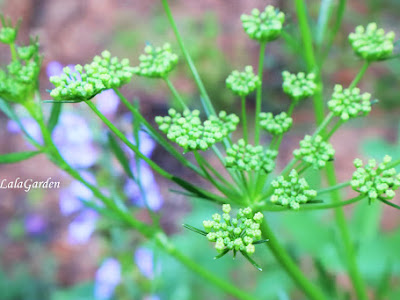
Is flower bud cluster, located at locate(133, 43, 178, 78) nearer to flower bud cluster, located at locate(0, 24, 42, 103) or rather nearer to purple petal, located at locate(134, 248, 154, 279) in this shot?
flower bud cluster, located at locate(0, 24, 42, 103)

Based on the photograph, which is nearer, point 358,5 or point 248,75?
point 248,75

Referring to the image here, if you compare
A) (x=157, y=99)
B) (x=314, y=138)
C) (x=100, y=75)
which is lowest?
(x=314, y=138)

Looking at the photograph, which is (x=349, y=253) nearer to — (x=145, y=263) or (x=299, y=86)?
(x=299, y=86)

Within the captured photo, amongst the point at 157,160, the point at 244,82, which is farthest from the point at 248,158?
the point at 157,160

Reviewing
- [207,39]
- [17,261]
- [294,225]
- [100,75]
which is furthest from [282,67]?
[100,75]

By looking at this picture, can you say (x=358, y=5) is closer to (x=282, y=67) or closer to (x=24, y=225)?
(x=282, y=67)

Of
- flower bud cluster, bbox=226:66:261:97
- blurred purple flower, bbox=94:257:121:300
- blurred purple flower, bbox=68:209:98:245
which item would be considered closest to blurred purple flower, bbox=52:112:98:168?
blurred purple flower, bbox=68:209:98:245
